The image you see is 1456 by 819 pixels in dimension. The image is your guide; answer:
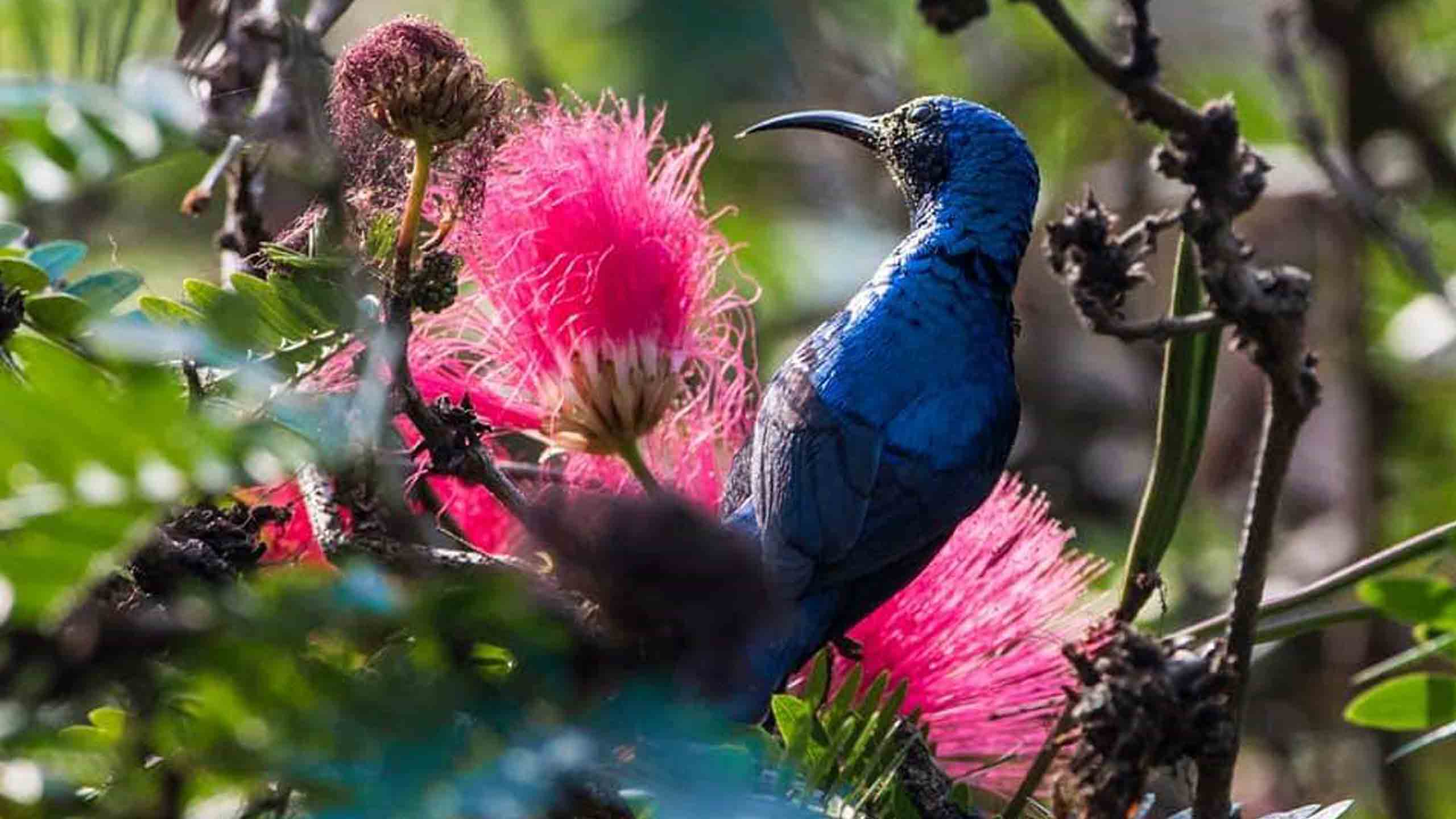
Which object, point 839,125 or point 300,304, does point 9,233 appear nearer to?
point 300,304

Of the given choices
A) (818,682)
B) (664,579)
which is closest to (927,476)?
(818,682)

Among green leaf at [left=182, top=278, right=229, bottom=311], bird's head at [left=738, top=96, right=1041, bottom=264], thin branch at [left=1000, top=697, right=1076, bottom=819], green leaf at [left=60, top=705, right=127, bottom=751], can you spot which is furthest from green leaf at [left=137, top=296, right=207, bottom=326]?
bird's head at [left=738, top=96, right=1041, bottom=264]

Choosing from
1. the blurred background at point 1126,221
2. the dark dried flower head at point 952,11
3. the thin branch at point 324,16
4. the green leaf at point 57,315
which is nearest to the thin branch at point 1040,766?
the dark dried flower head at point 952,11

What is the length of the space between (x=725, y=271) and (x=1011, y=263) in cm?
116

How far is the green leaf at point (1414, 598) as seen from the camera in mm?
1605

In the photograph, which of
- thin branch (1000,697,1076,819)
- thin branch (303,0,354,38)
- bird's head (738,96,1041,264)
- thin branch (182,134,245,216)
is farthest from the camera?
bird's head (738,96,1041,264)

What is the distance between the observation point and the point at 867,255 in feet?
12.8

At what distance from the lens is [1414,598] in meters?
1.62

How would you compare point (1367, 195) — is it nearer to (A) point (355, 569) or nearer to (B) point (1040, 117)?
(B) point (1040, 117)

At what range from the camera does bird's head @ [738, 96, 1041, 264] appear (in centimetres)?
224

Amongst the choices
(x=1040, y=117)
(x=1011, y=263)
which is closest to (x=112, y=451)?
(x=1011, y=263)

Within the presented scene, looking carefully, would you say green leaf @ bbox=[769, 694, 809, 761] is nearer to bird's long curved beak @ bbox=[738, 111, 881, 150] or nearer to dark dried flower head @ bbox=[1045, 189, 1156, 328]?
dark dried flower head @ bbox=[1045, 189, 1156, 328]

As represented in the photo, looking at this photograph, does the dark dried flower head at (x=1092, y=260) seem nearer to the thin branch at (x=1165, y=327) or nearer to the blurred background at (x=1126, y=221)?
the thin branch at (x=1165, y=327)

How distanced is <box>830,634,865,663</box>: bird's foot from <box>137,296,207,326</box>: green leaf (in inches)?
27.6
